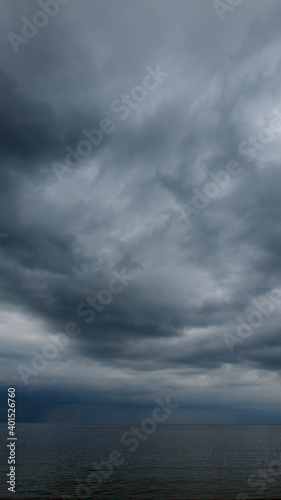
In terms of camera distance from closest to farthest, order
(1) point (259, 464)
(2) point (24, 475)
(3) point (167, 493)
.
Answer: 1. (3) point (167, 493)
2. (2) point (24, 475)
3. (1) point (259, 464)

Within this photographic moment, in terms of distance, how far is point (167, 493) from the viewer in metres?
49.1

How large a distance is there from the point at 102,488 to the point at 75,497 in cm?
630

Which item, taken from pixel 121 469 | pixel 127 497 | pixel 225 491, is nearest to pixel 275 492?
pixel 225 491

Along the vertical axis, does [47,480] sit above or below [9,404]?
below

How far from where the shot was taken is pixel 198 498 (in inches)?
1801

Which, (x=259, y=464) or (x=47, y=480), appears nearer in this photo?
(x=47, y=480)

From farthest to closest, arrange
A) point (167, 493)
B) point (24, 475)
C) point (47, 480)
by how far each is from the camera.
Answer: point (24, 475) → point (47, 480) → point (167, 493)

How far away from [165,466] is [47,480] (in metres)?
27.2

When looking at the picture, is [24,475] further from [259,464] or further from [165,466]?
[259,464]

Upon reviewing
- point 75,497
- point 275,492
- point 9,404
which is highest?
point 9,404

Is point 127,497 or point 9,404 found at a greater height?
point 9,404

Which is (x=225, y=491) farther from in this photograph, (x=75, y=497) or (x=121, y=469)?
(x=121, y=469)

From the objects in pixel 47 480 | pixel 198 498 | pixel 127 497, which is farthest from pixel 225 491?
pixel 47 480

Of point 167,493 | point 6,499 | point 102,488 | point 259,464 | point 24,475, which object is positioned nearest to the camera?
point 6,499
